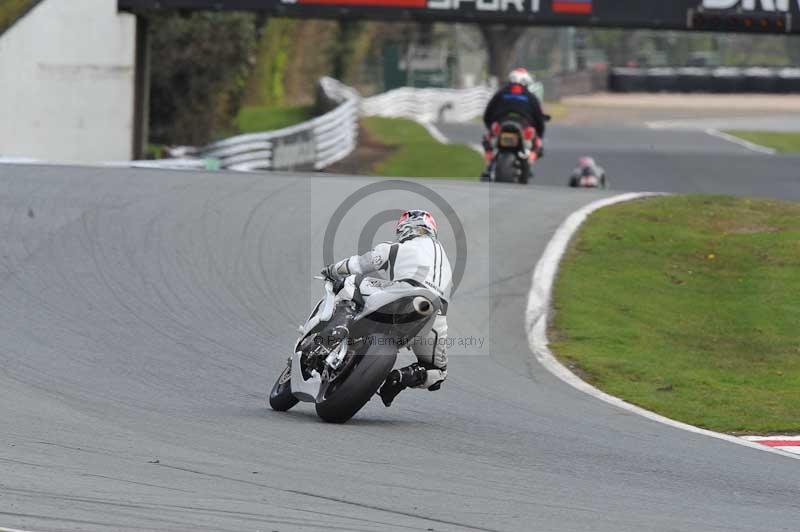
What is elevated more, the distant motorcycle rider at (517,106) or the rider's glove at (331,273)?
the distant motorcycle rider at (517,106)

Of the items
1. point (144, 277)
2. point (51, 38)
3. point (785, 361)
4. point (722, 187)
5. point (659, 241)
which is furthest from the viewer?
point (722, 187)

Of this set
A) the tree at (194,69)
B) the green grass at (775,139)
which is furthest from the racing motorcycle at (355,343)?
the green grass at (775,139)

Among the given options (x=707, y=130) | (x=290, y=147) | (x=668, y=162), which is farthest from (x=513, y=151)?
(x=707, y=130)

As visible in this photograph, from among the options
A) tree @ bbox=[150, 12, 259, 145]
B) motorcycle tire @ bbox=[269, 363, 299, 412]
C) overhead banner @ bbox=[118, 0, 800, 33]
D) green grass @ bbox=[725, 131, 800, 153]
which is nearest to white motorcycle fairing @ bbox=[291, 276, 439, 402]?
motorcycle tire @ bbox=[269, 363, 299, 412]

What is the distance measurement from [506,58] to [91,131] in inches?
1846

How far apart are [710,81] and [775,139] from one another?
2452 cm

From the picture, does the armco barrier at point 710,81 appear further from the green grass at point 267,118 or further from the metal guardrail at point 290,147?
the green grass at point 267,118

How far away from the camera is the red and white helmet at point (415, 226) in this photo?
327 inches

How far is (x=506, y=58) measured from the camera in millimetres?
69188

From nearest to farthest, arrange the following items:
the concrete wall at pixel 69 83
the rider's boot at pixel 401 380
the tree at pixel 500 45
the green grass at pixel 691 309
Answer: the rider's boot at pixel 401 380 → the green grass at pixel 691 309 → the concrete wall at pixel 69 83 → the tree at pixel 500 45

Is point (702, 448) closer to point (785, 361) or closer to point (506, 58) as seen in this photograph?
point (785, 361)

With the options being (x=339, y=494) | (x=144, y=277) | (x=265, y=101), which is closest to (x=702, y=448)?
(x=339, y=494)

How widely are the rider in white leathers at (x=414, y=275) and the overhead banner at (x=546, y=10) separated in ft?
53.0

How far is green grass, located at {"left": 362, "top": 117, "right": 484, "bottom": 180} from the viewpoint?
92.5ft
